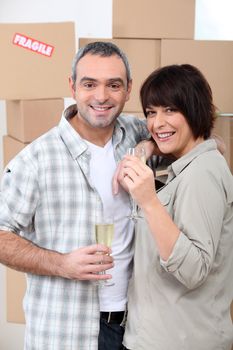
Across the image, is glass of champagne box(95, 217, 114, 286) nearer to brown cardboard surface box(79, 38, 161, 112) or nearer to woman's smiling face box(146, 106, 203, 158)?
woman's smiling face box(146, 106, 203, 158)

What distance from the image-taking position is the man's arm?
1400mm

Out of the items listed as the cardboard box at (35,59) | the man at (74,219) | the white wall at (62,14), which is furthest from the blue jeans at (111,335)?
the white wall at (62,14)

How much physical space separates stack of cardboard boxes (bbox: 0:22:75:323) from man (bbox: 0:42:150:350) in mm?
690

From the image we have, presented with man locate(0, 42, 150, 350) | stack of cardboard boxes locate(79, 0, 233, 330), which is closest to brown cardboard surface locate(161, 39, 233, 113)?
stack of cardboard boxes locate(79, 0, 233, 330)

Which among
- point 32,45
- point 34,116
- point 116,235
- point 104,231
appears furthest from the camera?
point 34,116

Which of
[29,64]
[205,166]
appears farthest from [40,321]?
[29,64]

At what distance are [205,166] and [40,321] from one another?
0.60 metres

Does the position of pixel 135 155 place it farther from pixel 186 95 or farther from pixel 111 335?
pixel 111 335

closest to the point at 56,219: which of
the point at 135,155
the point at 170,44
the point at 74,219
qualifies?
the point at 74,219

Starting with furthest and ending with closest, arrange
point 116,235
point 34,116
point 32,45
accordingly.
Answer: point 34,116, point 32,45, point 116,235

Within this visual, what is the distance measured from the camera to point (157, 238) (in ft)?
4.26

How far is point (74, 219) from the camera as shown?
4.94 feet

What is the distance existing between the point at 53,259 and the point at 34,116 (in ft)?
3.54

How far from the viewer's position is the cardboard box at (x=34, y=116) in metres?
2.38
